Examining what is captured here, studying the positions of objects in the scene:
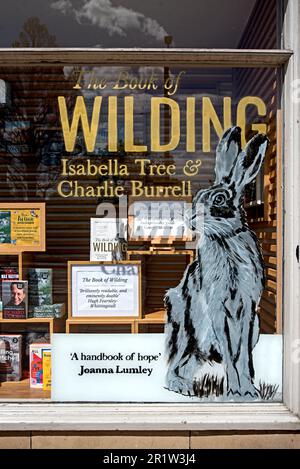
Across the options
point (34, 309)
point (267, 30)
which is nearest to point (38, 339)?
point (34, 309)

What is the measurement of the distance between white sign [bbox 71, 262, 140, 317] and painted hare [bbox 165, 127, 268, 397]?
300mm

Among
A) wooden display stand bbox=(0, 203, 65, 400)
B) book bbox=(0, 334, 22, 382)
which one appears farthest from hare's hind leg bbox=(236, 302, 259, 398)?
book bbox=(0, 334, 22, 382)

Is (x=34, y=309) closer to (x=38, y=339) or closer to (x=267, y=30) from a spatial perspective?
(x=38, y=339)

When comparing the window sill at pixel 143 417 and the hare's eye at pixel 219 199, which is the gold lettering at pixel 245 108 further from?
the window sill at pixel 143 417

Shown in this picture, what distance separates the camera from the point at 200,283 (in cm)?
431

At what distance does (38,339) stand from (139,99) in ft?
6.30

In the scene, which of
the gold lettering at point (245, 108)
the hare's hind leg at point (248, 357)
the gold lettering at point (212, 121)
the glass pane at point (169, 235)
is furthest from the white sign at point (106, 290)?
the gold lettering at point (245, 108)

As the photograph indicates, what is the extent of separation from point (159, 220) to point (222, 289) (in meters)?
0.67

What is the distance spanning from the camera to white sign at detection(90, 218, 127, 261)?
4406 mm

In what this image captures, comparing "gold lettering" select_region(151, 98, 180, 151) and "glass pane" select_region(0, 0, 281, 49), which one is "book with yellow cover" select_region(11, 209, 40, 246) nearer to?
"gold lettering" select_region(151, 98, 180, 151)

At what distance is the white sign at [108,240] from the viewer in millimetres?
4406

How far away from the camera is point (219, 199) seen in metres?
4.28

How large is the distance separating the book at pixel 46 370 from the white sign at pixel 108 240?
0.77 meters

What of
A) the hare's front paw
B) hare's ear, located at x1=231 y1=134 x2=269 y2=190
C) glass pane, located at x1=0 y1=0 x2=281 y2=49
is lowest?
the hare's front paw
